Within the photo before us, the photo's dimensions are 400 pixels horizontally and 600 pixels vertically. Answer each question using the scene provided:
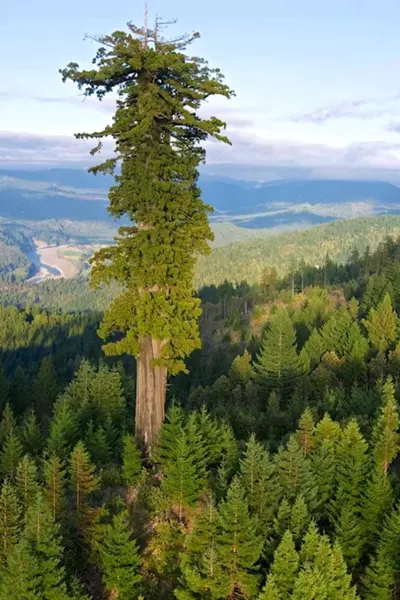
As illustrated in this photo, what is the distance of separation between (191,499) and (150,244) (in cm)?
802

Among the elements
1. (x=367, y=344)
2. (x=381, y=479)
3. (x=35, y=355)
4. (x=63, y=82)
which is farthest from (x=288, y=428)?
(x=35, y=355)

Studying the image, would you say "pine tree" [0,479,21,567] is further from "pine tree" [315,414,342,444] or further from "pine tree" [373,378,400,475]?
"pine tree" [373,378,400,475]

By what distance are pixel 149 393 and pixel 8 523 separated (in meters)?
6.28

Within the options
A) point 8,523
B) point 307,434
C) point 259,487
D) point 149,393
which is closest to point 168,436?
point 149,393

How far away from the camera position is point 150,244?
62.1 feet

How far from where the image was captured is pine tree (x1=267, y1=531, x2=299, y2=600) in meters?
13.2

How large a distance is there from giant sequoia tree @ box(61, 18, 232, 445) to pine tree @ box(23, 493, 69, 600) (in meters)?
6.13

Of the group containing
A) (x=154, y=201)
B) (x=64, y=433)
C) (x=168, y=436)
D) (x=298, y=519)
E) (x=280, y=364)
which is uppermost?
(x=154, y=201)

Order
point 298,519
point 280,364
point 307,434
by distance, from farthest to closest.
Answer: point 280,364 < point 307,434 < point 298,519

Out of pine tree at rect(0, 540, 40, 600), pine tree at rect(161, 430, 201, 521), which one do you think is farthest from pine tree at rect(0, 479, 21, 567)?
pine tree at rect(161, 430, 201, 521)

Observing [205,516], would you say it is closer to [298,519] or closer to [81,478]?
[298,519]

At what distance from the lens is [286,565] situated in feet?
43.4

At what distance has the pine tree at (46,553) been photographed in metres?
13.5

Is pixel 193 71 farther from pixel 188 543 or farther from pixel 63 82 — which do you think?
pixel 188 543
